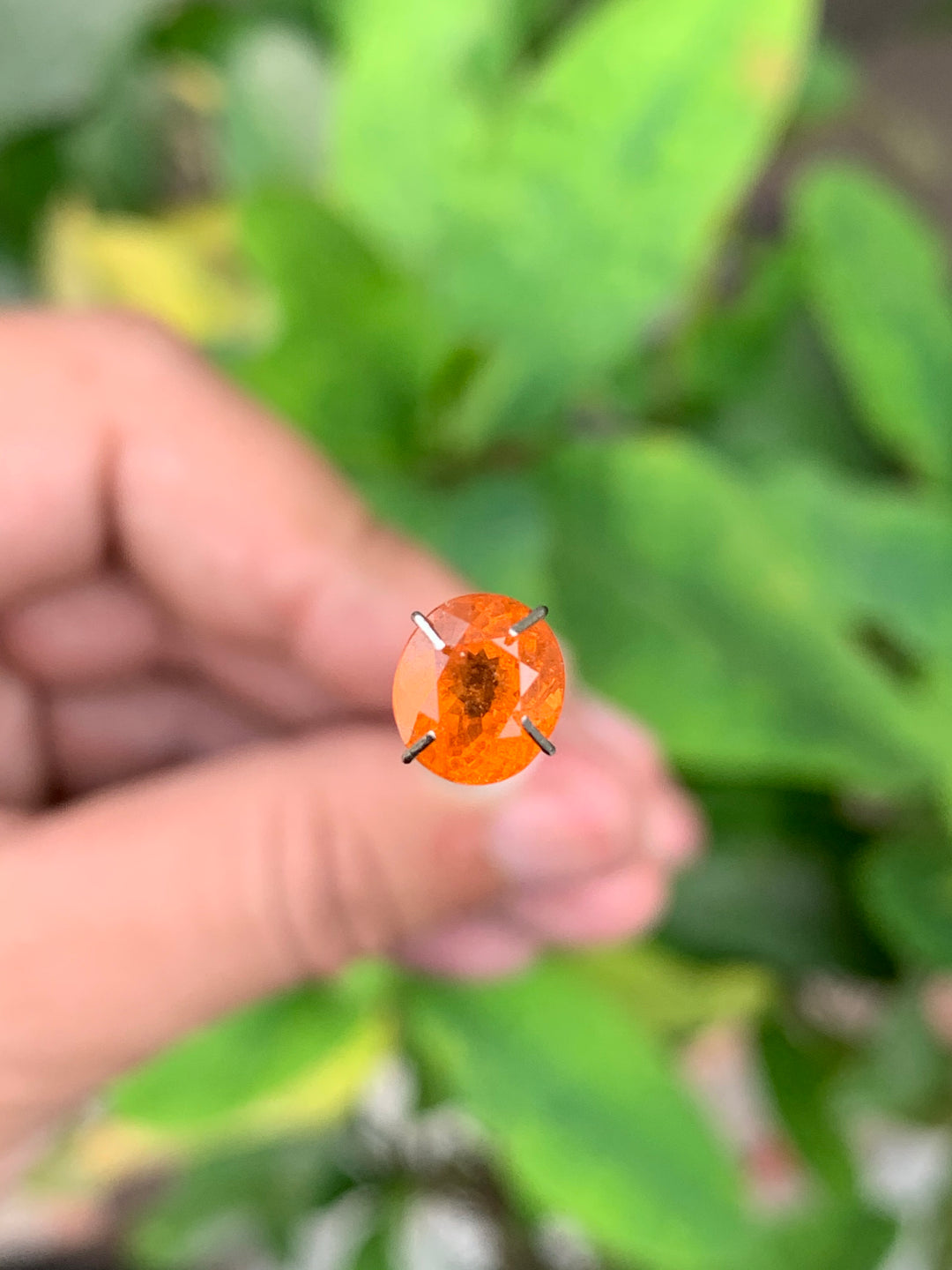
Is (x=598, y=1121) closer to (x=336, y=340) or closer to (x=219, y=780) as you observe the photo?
(x=219, y=780)

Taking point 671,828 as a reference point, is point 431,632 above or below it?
above

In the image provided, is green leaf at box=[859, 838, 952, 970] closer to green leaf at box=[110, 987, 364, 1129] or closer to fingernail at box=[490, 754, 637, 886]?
fingernail at box=[490, 754, 637, 886]

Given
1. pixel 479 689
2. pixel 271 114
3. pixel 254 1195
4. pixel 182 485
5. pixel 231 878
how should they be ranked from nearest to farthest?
pixel 479 689 → pixel 231 878 → pixel 182 485 → pixel 271 114 → pixel 254 1195

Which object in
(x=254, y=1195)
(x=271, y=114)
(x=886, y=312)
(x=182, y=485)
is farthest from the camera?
(x=254, y=1195)

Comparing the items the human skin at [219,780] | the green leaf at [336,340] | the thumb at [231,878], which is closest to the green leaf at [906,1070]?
the human skin at [219,780]

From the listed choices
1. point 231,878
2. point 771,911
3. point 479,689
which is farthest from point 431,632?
point 771,911

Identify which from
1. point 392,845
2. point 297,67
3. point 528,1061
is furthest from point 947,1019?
point 297,67

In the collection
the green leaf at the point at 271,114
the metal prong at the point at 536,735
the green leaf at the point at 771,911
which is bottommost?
the green leaf at the point at 771,911

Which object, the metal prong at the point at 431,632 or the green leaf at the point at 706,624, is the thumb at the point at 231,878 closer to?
the green leaf at the point at 706,624
